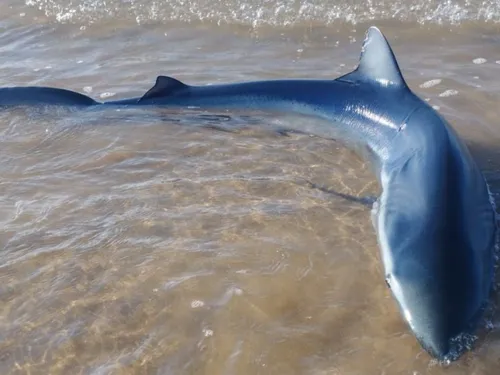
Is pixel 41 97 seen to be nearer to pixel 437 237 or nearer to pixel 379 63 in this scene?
pixel 379 63

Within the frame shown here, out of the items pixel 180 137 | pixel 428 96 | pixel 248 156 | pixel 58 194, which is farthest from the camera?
pixel 428 96

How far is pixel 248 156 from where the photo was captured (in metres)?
5.13

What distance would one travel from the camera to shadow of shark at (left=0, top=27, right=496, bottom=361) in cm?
304

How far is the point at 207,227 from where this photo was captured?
4.22 meters

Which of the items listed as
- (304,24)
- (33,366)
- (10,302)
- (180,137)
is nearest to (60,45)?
(304,24)

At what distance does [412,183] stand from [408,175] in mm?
147

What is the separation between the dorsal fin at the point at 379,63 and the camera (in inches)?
193

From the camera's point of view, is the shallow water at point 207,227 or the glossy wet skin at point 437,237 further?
the shallow water at point 207,227

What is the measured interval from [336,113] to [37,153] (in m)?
2.40

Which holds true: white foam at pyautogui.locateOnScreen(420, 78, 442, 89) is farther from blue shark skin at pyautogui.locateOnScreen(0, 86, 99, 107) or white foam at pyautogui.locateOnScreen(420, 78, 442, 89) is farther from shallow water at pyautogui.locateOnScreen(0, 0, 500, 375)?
blue shark skin at pyautogui.locateOnScreen(0, 86, 99, 107)

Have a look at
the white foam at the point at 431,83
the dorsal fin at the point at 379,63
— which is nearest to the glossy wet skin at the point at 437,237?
the dorsal fin at the point at 379,63

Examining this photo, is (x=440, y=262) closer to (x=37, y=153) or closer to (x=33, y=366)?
(x=33, y=366)

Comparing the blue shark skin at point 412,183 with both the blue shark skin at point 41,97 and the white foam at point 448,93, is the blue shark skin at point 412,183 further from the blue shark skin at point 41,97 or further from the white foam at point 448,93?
the white foam at point 448,93

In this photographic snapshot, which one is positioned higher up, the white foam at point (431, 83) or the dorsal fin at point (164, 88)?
the dorsal fin at point (164, 88)
